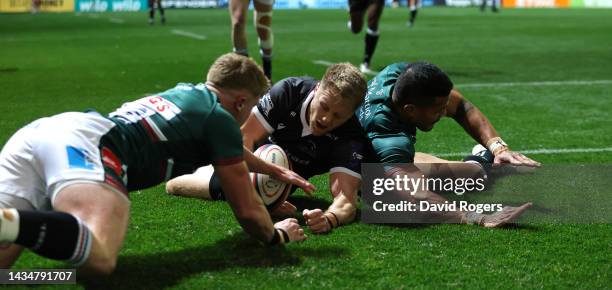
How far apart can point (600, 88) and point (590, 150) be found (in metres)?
3.64

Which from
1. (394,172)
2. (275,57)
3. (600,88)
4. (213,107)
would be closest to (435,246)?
(394,172)

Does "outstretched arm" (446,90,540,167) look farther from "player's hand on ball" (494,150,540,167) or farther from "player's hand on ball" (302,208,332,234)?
"player's hand on ball" (302,208,332,234)

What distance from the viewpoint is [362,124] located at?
175 inches

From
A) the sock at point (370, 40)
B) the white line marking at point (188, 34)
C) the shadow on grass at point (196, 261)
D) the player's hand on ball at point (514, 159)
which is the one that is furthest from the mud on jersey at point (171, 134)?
the white line marking at point (188, 34)

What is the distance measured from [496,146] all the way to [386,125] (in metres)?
0.64

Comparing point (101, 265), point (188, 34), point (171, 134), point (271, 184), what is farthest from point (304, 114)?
point (188, 34)

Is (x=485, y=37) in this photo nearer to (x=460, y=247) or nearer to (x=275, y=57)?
(x=275, y=57)

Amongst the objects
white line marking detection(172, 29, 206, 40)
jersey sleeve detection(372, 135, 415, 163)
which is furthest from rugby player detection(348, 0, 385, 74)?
white line marking detection(172, 29, 206, 40)

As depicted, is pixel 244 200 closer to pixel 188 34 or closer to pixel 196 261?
pixel 196 261

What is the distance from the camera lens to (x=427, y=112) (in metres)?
4.17

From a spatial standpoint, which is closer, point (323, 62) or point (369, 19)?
point (369, 19)

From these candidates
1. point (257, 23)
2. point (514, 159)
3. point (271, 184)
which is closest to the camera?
point (271, 184)

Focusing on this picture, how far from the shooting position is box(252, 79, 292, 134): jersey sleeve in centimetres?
418

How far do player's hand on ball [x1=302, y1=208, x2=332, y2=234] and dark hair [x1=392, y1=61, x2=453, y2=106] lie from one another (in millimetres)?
881
